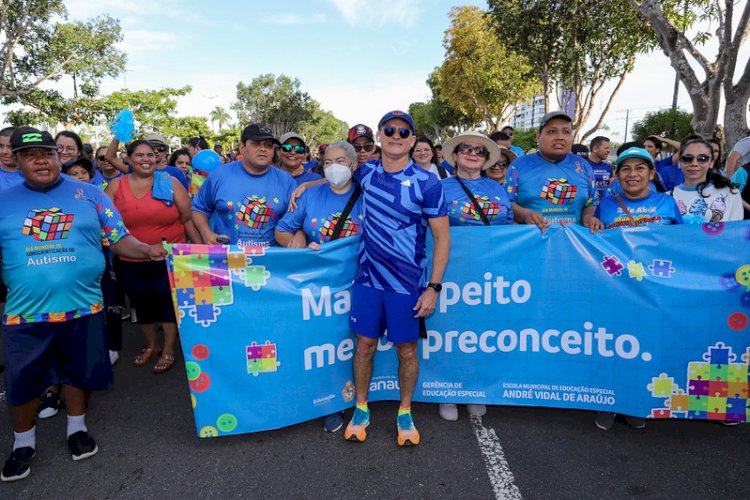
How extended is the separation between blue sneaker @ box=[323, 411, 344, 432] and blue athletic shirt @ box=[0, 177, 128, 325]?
1.67 m

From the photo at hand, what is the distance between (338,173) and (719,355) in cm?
269

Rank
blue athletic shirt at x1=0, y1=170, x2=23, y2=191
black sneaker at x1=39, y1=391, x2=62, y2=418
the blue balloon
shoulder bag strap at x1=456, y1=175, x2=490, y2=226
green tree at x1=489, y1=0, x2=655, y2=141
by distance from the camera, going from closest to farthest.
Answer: shoulder bag strap at x1=456, y1=175, x2=490, y2=226
black sneaker at x1=39, y1=391, x2=62, y2=418
blue athletic shirt at x1=0, y1=170, x2=23, y2=191
the blue balloon
green tree at x1=489, y1=0, x2=655, y2=141

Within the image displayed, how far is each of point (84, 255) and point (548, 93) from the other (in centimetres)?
1795

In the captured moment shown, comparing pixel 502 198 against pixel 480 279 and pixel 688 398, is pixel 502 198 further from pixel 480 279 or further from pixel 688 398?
pixel 688 398

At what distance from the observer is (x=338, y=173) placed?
10.00ft

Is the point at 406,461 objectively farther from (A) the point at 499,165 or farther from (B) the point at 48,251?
(A) the point at 499,165

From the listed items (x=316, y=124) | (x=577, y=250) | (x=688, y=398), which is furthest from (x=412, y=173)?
(x=316, y=124)

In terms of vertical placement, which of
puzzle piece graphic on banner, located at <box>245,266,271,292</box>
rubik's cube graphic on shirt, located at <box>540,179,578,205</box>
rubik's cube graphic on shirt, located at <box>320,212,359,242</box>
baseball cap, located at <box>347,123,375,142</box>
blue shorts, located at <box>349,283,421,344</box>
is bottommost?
blue shorts, located at <box>349,283,421,344</box>

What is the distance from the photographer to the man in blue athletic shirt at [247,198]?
3.60m

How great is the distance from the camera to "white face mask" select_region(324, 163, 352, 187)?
3039 millimetres

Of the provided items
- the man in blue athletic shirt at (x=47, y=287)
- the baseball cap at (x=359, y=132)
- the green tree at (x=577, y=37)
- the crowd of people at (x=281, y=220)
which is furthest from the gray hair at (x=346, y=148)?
the green tree at (x=577, y=37)

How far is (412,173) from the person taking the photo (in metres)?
2.80

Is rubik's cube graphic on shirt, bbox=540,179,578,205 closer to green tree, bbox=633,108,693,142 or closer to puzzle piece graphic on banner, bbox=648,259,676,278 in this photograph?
puzzle piece graphic on banner, bbox=648,259,676,278

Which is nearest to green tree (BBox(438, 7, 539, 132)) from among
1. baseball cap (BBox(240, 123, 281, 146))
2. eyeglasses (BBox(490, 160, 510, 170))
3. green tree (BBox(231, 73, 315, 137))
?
eyeglasses (BBox(490, 160, 510, 170))
